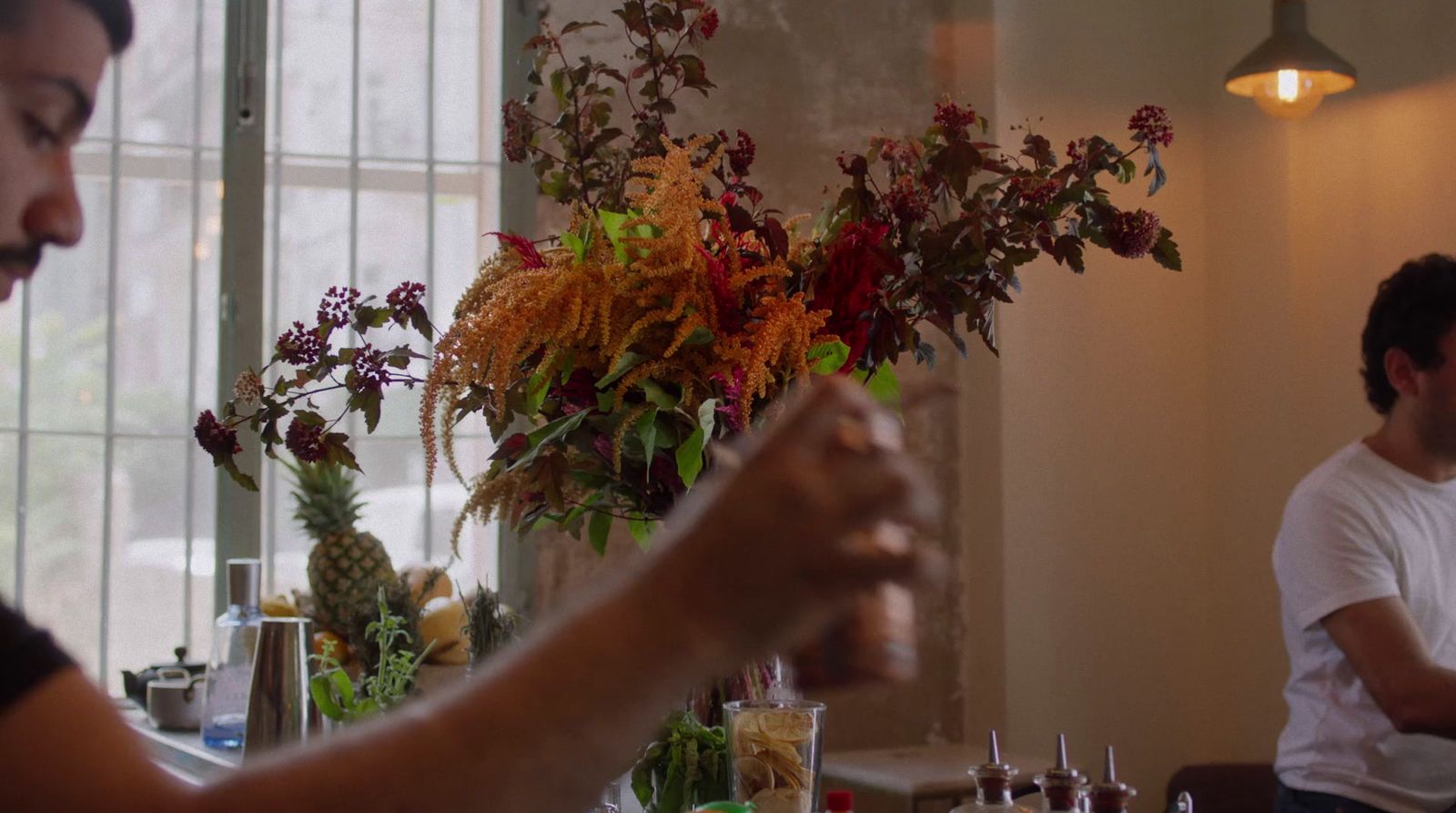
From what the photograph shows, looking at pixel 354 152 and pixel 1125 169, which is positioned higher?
pixel 354 152

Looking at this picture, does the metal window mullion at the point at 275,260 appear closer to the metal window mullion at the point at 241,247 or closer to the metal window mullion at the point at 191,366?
the metal window mullion at the point at 241,247

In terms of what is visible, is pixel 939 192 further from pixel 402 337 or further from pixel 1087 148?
pixel 402 337

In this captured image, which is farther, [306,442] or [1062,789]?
[306,442]

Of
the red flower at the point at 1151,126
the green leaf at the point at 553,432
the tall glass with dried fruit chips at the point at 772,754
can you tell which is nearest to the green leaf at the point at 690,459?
the green leaf at the point at 553,432

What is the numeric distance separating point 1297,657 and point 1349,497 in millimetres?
286

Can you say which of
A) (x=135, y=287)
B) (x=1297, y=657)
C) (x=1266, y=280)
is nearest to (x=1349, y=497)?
(x=1297, y=657)

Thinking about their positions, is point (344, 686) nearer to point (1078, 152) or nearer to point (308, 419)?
point (308, 419)

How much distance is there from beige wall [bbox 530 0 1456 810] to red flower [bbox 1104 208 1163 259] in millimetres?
2031

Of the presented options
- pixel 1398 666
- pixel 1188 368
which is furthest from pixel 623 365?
pixel 1188 368

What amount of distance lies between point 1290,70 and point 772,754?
7.78 ft

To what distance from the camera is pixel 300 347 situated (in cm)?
149

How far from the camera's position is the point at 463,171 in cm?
345

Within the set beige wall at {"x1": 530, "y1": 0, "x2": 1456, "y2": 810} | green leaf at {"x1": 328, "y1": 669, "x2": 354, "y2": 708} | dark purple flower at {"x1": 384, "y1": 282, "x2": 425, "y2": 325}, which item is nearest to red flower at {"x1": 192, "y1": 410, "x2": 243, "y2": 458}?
dark purple flower at {"x1": 384, "y1": 282, "x2": 425, "y2": 325}

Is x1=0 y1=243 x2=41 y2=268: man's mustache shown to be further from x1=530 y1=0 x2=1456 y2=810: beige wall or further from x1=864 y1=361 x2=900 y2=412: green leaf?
x1=530 y1=0 x2=1456 y2=810: beige wall
